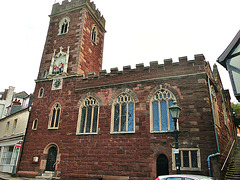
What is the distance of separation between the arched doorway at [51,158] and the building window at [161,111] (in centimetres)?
848

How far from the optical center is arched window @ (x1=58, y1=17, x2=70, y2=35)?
22.5m

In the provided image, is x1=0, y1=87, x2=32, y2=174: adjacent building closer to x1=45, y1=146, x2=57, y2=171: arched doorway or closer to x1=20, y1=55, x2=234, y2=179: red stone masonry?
x1=20, y1=55, x2=234, y2=179: red stone masonry

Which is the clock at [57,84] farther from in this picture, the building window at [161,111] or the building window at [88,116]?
the building window at [161,111]

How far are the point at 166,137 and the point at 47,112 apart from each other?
10949 millimetres

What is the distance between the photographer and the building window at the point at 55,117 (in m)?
18.1

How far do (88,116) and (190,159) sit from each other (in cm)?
840

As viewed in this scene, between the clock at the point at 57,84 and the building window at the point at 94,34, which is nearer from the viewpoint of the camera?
the clock at the point at 57,84

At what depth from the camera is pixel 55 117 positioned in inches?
720

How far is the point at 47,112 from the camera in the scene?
18.8 meters

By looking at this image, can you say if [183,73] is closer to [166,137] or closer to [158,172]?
[166,137]

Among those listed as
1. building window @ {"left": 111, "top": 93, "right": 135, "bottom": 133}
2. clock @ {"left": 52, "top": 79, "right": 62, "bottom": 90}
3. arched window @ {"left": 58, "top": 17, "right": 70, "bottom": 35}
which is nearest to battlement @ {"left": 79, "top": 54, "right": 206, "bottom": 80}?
building window @ {"left": 111, "top": 93, "right": 135, "bottom": 133}

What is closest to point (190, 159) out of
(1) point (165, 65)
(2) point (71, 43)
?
(1) point (165, 65)

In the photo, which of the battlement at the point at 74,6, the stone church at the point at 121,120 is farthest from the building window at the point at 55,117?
the battlement at the point at 74,6

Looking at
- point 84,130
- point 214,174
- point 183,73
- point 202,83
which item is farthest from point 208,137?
point 84,130
